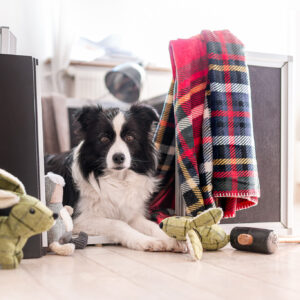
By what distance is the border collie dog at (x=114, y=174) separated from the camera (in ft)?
5.42

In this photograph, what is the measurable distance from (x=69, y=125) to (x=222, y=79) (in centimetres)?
176

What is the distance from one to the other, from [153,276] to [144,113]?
74 cm

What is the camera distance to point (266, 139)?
1.84m

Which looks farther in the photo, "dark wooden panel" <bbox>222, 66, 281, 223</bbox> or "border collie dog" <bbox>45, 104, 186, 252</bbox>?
"dark wooden panel" <bbox>222, 66, 281, 223</bbox>

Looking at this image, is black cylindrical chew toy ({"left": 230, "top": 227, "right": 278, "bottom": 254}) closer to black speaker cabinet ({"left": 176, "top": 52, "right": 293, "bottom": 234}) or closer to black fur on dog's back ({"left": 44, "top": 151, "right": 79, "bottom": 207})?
black speaker cabinet ({"left": 176, "top": 52, "right": 293, "bottom": 234})

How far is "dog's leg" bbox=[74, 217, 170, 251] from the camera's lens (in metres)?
1.53

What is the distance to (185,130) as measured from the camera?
1627mm

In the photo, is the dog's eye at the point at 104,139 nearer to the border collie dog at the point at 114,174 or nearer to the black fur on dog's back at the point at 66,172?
the border collie dog at the point at 114,174

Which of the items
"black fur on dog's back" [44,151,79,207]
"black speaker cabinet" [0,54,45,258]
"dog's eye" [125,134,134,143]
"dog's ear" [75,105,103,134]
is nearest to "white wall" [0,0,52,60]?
"black fur on dog's back" [44,151,79,207]

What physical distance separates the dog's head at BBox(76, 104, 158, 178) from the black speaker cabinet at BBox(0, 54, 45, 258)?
305 mm

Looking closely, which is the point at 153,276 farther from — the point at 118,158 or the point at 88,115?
the point at 88,115

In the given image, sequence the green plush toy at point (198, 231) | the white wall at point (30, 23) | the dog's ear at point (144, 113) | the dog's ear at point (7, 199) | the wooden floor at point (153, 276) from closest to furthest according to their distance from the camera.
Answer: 1. the wooden floor at point (153, 276)
2. the dog's ear at point (7, 199)
3. the green plush toy at point (198, 231)
4. the dog's ear at point (144, 113)
5. the white wall at point (30, 23)

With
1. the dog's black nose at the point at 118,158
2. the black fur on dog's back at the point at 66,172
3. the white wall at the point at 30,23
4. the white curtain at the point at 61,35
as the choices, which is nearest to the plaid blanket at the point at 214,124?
the dog's black nose at the point at 118,158

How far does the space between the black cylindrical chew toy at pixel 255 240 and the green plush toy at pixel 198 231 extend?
0.04 metres
